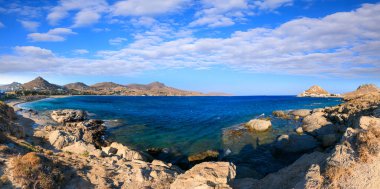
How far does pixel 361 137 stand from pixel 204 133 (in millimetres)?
32982

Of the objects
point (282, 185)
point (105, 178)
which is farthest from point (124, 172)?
point (282, 185)

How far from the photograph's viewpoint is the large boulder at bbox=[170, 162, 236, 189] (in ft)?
46.6

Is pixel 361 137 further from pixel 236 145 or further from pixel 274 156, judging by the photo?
pixel 236 145

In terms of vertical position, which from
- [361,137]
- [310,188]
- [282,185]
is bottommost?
[282,185]

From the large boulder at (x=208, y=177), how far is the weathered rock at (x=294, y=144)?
19936mm

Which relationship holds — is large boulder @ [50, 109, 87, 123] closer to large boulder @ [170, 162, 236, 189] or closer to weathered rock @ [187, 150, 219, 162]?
weathered rock @ [187, 150, 219, 162]

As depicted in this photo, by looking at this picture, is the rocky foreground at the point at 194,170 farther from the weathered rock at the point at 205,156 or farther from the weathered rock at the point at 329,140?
the weathered rock at the point at 329,140

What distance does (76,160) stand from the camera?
67.9 ft

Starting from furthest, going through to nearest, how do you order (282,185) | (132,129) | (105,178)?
(132,129), (105,178), (282,185)

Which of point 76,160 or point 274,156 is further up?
point 76,160

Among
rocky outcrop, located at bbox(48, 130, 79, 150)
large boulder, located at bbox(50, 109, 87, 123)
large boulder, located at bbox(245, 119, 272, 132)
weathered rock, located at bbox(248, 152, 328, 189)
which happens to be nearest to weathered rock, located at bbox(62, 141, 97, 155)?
rocky outcrop, located at bbox(48, 130, 79, 150)

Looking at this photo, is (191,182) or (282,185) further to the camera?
(282,185)

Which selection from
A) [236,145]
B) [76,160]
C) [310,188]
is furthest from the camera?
[236,145]

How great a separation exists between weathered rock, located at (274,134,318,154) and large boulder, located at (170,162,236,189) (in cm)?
1994
